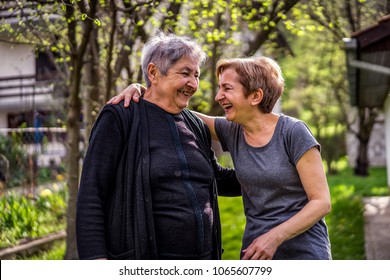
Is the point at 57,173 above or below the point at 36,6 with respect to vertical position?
below

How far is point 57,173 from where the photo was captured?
8.70 meters

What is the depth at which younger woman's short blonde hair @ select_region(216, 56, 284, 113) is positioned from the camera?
8.69ft

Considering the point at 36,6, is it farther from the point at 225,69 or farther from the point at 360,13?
the point at 360,13

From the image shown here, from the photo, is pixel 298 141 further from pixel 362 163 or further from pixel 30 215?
pixel 362 163

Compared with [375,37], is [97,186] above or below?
below

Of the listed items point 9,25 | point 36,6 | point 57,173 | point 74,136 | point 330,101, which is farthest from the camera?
point 330,101

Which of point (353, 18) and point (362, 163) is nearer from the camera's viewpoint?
point (353, 18)

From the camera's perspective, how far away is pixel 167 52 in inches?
104

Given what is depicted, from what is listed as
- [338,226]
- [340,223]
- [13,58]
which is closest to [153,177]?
[13,58]

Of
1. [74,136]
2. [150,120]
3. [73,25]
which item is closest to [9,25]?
[73,25]

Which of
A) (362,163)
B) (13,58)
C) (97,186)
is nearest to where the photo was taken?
(97,186)

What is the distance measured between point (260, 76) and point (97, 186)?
2.36ft

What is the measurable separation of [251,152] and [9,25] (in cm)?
270

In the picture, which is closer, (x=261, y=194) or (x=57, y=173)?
(x=261, y=194)
